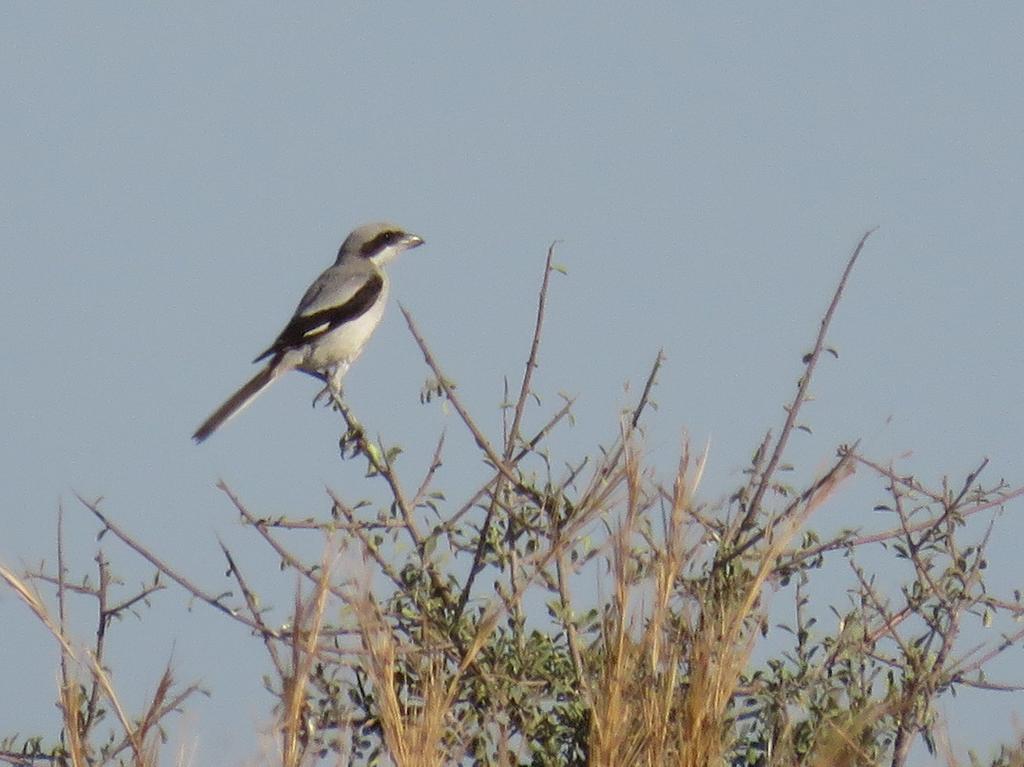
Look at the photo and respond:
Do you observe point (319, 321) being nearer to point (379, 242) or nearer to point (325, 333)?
point (325, 333)

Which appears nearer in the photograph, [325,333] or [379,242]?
[325,333]

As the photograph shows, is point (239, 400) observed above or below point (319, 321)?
below

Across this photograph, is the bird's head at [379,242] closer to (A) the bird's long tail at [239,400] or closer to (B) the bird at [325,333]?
(B) the bird at [325,333]

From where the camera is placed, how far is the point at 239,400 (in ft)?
24.5

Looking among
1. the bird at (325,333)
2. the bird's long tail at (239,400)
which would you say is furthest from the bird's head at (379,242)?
the bird's long tail at (239,400)

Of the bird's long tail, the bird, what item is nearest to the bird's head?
the bird

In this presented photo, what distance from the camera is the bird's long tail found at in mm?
7340

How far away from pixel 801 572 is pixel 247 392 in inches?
160

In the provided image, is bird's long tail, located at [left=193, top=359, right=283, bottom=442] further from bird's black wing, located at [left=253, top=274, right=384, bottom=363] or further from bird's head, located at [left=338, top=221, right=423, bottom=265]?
bird's head, located at [left=338, top=221, right=423, bottom=265]

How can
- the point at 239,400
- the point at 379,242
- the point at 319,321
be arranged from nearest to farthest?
the point at 239,400
the point at 319,321
the point at 379,242

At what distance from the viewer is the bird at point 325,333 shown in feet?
24.6

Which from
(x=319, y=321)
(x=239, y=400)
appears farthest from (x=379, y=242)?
(x=239, y=400)

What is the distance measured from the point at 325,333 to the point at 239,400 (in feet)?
Result: 1.57

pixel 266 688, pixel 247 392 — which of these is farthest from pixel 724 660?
pixel 247 392
